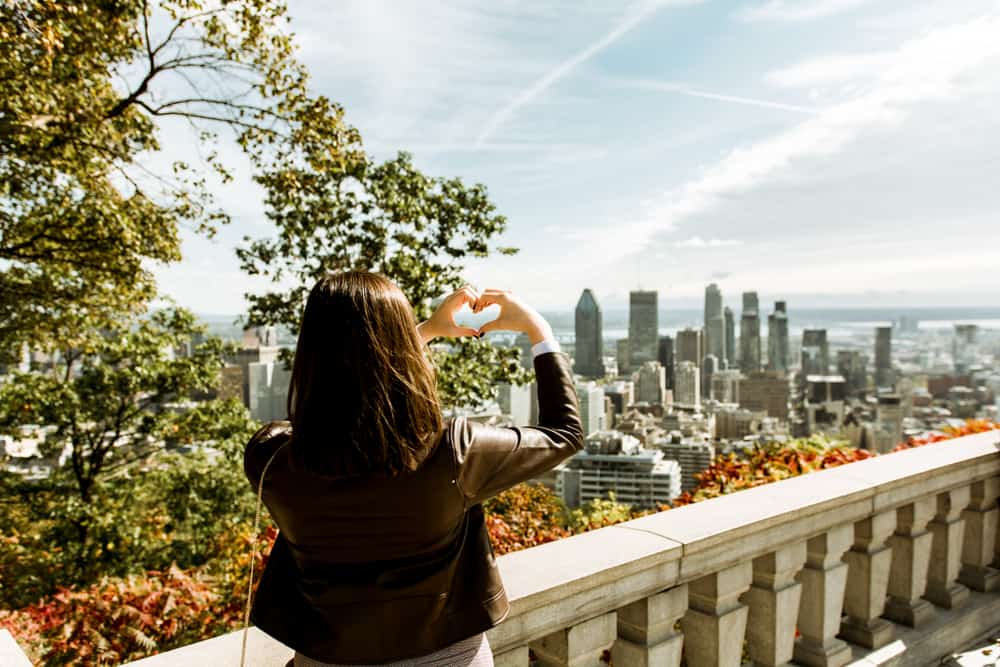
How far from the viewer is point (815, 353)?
38.5 meters

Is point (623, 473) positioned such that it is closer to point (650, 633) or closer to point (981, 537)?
point (981, 537)

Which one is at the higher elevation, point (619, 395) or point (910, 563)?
point (910, 563)

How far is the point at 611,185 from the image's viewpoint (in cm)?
3216

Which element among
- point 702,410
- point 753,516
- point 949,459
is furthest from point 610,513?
point 702,410

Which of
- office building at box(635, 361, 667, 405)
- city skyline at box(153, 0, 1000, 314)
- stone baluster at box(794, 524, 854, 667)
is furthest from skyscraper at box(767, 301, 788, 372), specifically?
stone baluster at box(794, 524, 854, 667)

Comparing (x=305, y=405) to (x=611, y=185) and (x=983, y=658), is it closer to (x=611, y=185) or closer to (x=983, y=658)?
(x=983, y=658)

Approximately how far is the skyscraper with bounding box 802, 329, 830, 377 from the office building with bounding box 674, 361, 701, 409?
15.4 metres

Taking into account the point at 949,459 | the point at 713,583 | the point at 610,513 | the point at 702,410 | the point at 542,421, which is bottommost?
the point at 702,410

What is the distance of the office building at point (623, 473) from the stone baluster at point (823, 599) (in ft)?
17.8

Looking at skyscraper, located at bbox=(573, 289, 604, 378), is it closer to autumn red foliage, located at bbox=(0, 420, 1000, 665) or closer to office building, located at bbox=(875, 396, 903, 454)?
autumn red foliage, located at bbox=(0, 420, 1000, 665)

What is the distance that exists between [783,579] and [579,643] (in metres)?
1.05

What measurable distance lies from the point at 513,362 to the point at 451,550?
8660 mm

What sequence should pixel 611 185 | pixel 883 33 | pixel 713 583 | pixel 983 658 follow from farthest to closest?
pixel 611 185, pixel 883 33, pixel 983 658, pixel 713 583

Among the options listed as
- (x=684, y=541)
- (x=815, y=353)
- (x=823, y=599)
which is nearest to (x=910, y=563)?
(x=823, y=599)
